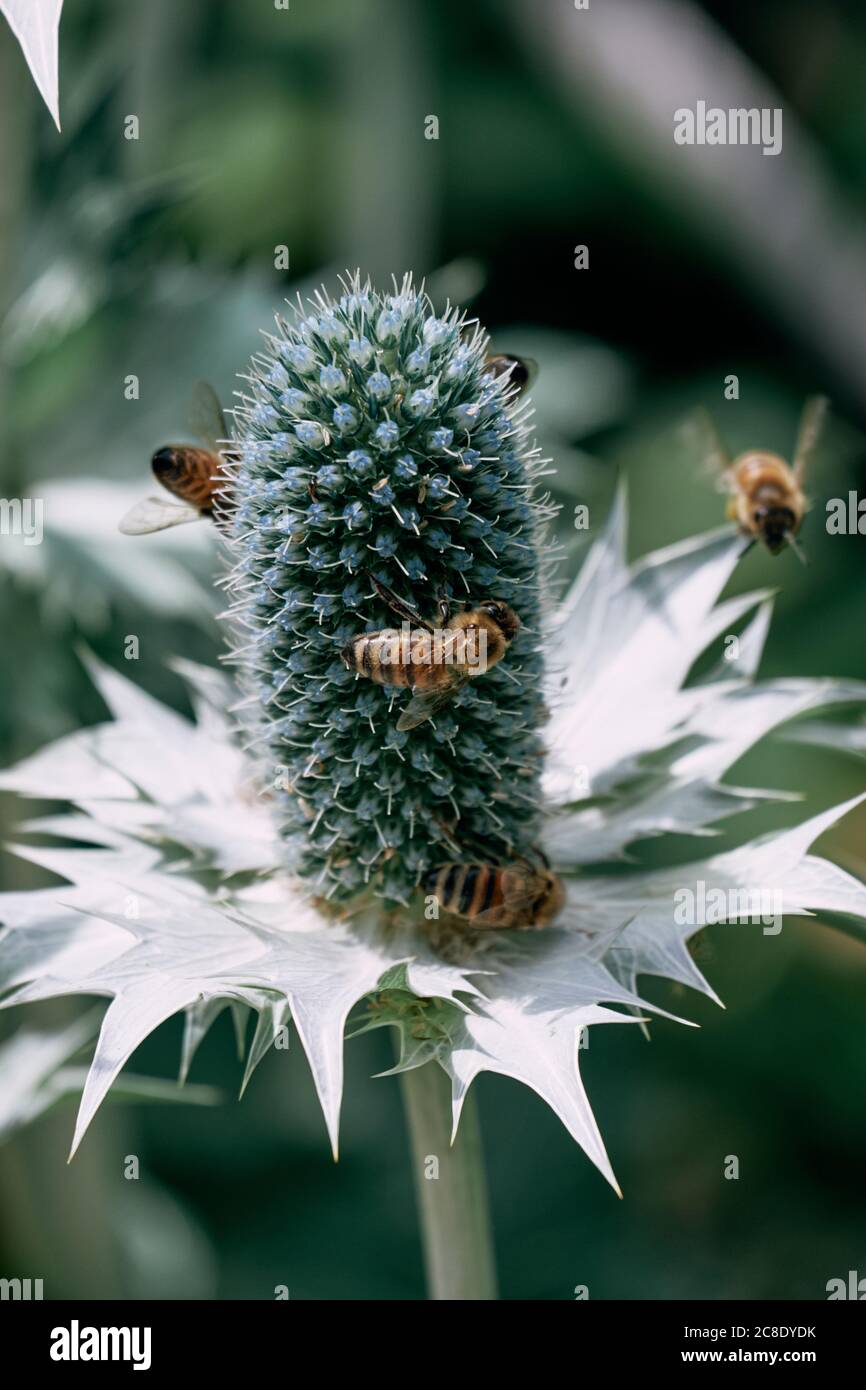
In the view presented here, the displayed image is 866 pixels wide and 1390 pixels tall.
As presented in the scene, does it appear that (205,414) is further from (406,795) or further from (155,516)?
(406,795)

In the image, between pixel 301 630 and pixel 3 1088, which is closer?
pixel 301 630

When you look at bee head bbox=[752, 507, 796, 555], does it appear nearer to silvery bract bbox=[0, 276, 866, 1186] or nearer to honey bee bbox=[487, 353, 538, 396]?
silvery bract bbox=[0, 276, 866, 1186]

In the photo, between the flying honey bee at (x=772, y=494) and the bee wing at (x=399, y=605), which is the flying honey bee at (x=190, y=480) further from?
the flying honey bee at (x=772, y=494)

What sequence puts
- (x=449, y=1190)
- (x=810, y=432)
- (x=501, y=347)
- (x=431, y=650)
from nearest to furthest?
(x=431, y=650)
(x=449, y=1190)
(x=810, y=432)
(x=501, y=347)

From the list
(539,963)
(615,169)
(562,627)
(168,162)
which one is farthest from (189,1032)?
(615,169)

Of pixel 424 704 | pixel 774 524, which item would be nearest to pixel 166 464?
pixel 424 704

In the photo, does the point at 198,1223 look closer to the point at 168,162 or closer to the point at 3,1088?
the point at 3,1088
